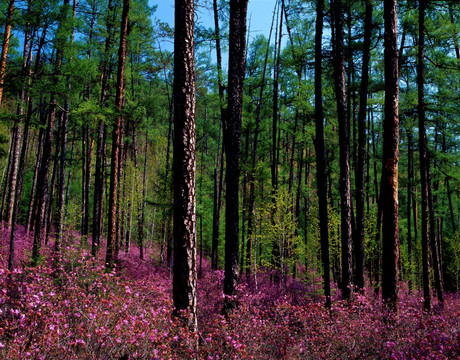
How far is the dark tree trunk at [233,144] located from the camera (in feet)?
23.3

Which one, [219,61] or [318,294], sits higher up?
[219,61]

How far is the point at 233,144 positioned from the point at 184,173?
3087 millimetres

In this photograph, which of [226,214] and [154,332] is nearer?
[154,332]

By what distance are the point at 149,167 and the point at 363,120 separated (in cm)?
3042

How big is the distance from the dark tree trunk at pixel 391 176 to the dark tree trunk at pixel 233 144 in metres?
3.33

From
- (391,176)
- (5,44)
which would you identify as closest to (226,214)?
(391,176)

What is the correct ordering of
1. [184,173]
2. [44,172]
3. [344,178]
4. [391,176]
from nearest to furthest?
[184,173]
[391,176]
[344,178]
[44,172]

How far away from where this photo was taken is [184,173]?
14.8 ft

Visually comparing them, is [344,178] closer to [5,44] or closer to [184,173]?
[184,173]

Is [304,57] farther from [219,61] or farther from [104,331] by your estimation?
[104,331]

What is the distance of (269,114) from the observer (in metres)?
17.8

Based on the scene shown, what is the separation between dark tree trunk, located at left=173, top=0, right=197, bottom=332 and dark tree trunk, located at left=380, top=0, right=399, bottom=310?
4.05m

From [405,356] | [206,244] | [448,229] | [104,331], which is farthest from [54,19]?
[448,229]

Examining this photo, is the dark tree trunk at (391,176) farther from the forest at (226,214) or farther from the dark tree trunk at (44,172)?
the dark tree trunk at (44,172)
